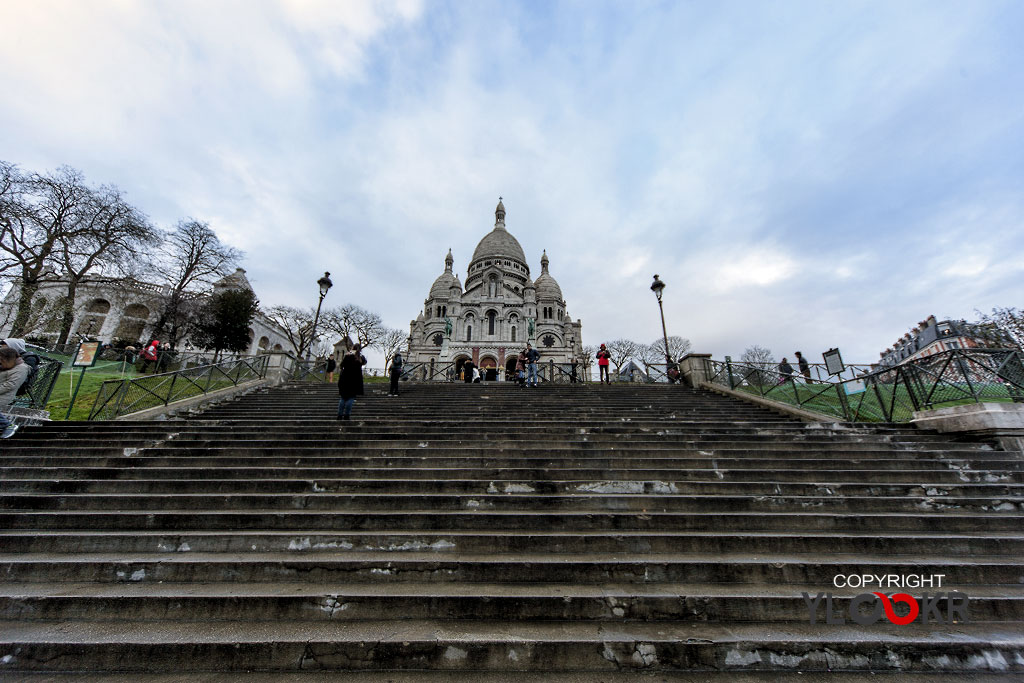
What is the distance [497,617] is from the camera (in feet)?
8.78

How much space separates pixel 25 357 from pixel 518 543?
8.47 meters

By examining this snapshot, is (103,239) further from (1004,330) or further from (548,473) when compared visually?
(1004,330)

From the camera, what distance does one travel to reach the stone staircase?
229 cm

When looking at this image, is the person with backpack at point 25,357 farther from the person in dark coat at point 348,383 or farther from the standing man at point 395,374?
the standing man at point 395,374

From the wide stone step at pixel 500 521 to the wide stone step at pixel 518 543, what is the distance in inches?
13.8

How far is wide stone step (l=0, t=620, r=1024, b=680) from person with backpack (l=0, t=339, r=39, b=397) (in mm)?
5338

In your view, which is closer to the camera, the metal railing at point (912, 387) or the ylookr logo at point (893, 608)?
the ylookr logo at point (893, 608)

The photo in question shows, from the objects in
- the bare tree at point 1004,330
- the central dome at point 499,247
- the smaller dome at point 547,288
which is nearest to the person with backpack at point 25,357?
the bare tree at point 1004,330

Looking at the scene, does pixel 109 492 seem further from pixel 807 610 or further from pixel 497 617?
pixel 807 610

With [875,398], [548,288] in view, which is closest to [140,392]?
[875,398]

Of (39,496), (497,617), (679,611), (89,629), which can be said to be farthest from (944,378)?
(39,496)

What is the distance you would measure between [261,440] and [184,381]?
462 centimetres

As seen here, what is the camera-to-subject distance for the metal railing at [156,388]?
7832 mm

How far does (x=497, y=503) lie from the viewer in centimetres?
436
